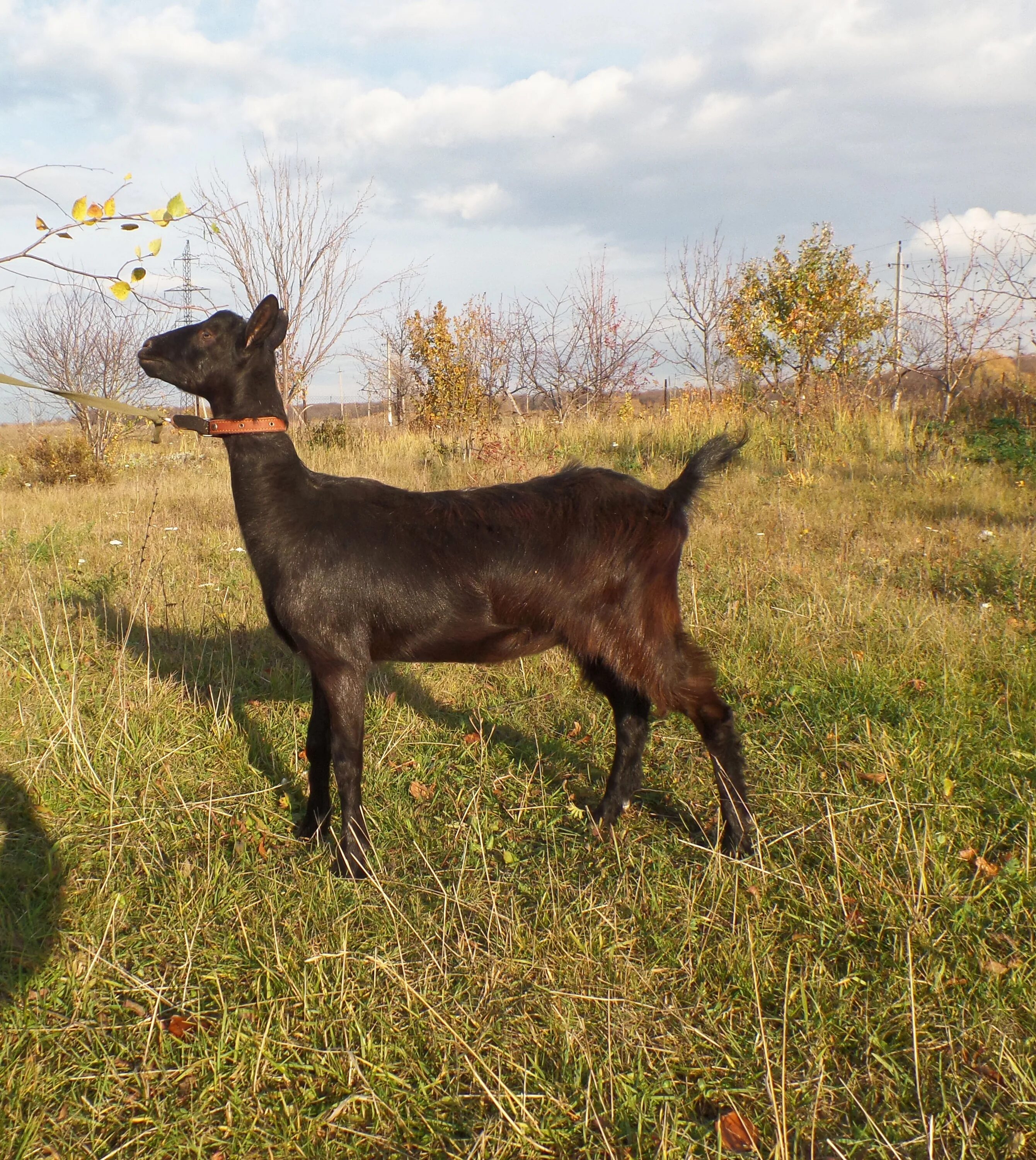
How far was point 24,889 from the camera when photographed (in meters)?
2.81

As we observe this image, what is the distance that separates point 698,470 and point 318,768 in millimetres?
2023

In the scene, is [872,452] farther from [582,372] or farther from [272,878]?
[272,878]

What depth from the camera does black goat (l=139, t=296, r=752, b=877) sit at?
3.02m

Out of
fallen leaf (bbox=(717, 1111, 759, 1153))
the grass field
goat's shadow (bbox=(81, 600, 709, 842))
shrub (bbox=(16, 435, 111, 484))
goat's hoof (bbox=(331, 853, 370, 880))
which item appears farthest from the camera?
shrub (bbox=(16, 435, 111, 484))

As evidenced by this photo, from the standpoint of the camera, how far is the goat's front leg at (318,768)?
11.0ft

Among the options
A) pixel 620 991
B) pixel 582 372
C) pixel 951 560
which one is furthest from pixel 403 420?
pixel 620 991

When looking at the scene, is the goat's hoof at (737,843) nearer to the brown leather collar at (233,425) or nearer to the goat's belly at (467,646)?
the goat's belly at (467,646)

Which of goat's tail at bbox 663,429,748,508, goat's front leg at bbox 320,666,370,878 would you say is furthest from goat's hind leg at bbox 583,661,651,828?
goat's front leg at bbox 320,666,370,878

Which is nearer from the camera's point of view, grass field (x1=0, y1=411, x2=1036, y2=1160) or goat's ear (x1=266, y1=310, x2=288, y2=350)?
grass field (x1=0, y1=411, x2=1036, y2=1160)

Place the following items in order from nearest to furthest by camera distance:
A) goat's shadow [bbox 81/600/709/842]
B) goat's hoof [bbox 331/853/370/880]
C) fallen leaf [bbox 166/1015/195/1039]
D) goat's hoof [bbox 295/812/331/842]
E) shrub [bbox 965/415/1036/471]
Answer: fallen leaf [bbox 166/1015/195/1039]
goat's hoof [bbox 331/853/370/880]
goat's hoof [bbox 295/812/331/842]
goat's shadow [bbox 81/600/709/842]
shrub [bbox 965/415/1036/471]

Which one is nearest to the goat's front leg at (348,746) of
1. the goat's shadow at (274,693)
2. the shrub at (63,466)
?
the goat's shadow at (274,693)

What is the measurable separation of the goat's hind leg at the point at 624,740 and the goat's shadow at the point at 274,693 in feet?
0.44

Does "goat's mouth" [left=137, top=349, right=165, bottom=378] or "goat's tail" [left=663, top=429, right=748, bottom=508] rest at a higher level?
"goat's mouth" [left=137, top=349, right=165, bottom=378]

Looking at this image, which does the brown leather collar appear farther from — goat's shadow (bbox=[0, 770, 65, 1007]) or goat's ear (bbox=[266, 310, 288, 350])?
goat's shadow (bbox=[0, 770, 65, 1007])
